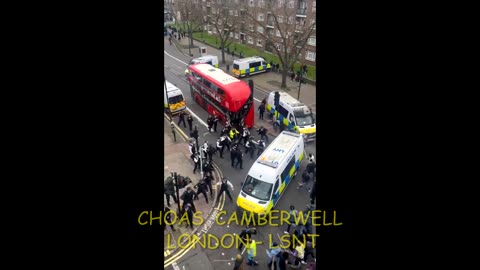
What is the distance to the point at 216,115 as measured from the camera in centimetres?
2005

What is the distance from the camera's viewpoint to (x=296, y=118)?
17.5 metres

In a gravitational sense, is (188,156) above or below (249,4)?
below

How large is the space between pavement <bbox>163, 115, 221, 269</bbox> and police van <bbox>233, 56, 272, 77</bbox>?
36.0ft

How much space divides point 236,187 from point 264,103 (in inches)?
316

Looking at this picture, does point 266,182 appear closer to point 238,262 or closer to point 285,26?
point 238,262

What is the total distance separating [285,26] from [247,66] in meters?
5.37

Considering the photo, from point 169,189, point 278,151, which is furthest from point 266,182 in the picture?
point 169,189

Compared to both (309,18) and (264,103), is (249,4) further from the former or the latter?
(264,103)

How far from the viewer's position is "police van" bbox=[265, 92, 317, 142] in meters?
17.3

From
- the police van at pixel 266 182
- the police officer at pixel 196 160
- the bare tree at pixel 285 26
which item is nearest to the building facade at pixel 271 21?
the bare tree at pixel 285 26

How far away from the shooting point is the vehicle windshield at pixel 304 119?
686 inches

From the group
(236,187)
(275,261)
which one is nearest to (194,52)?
(236,187)

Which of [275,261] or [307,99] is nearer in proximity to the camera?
[275,261]

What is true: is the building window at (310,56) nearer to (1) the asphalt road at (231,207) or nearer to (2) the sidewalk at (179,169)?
(1) the asphalt road at (231,207)
